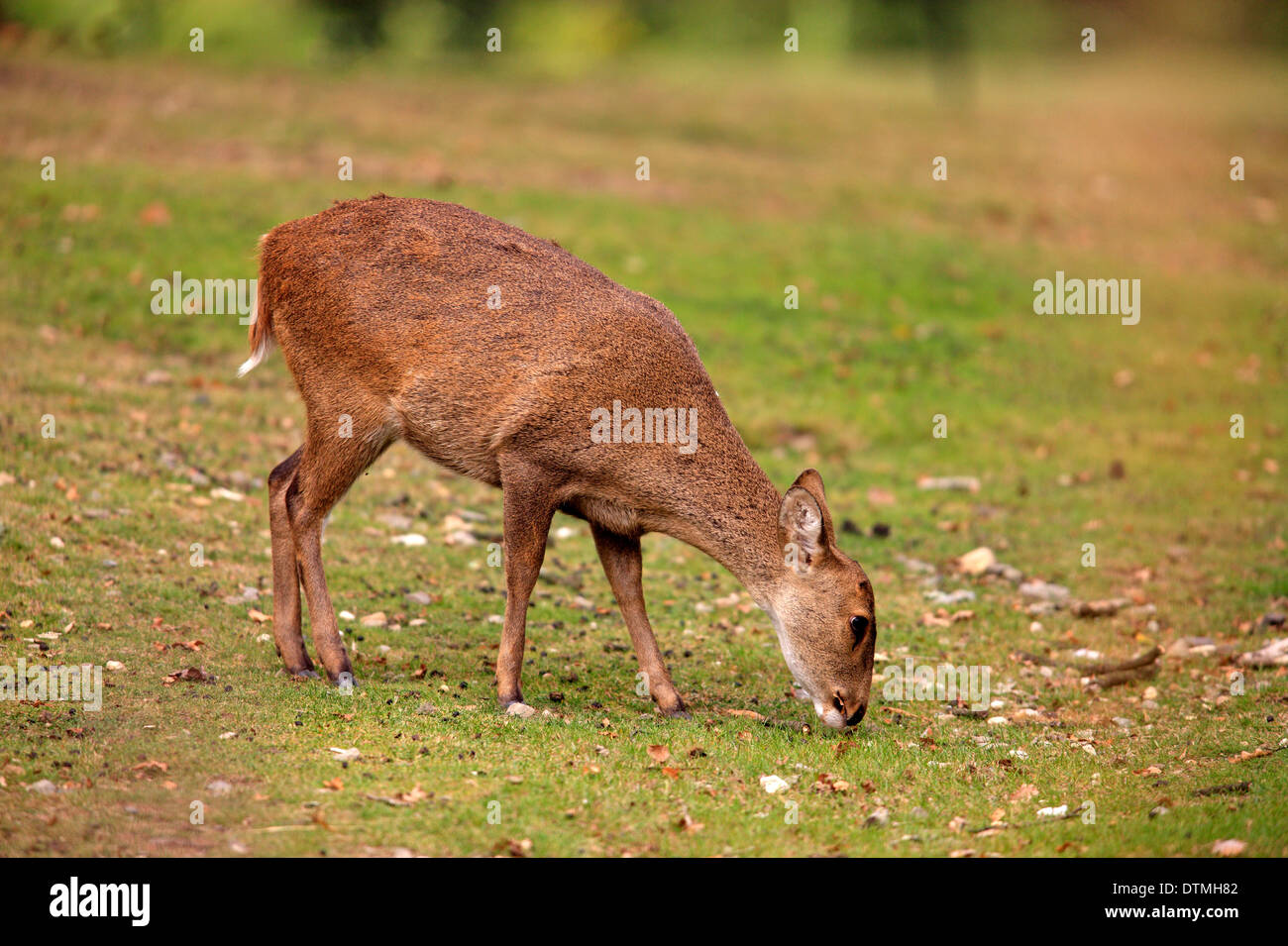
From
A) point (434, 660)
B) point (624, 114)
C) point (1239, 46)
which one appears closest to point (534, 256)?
point (434, 660)

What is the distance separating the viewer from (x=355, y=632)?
31.1 feet

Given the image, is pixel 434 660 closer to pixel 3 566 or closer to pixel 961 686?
pixel 3 566

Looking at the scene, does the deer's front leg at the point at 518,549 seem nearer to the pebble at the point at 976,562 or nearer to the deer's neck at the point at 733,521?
the deer's neck at the point at 733,521

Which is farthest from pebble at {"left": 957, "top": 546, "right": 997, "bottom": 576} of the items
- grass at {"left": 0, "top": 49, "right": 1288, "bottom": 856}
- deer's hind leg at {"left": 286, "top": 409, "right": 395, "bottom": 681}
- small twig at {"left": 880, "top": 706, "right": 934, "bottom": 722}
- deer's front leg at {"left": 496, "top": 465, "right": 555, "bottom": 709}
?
deer's hind leg at {"left": 286, "top": 409, "right": 395, "bottom": 681}

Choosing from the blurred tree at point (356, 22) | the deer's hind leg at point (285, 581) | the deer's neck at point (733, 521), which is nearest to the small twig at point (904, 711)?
the deer's neck at point (733, 521)

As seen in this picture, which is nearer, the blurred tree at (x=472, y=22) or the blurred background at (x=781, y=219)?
the blurred background at (x=781, y=219)

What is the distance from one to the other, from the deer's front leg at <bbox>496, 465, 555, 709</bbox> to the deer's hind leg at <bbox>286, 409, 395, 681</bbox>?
98cm

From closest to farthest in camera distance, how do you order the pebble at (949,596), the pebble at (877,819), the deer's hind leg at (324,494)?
the pebble at (877,819) → the deer's hind leg at (324,494) → the pebble at (949,596)

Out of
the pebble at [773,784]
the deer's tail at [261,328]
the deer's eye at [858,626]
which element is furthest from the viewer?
the deer's tail at [261,328]

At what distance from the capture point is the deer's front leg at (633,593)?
8.59m

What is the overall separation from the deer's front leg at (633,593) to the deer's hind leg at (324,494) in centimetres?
153

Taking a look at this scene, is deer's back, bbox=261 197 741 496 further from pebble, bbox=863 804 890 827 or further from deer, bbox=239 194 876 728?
pebble, bbox=863 804 890 827

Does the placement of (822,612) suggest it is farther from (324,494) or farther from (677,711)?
(324,494)

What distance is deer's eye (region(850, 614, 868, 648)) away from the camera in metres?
7.88
